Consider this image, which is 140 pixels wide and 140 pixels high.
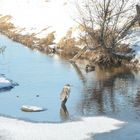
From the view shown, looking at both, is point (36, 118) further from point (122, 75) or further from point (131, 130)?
point (122, 75)

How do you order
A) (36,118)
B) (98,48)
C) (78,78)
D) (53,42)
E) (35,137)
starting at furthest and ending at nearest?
(53,42) < (98,48) < (78,78) < (36,118) < (35,137)

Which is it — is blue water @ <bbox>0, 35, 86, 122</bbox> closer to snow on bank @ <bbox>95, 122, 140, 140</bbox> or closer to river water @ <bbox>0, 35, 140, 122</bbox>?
river water @ <bbox>0, 35, 140, 122</bbox>

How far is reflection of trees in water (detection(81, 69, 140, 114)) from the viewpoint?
3450cm

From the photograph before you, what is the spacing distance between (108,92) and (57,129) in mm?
11040

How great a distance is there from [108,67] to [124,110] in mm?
18382

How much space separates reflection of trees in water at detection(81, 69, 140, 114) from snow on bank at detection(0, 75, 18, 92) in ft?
17.8

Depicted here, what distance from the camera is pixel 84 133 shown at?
27.9 metres

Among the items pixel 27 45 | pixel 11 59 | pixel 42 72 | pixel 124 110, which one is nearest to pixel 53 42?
pixel 27 45

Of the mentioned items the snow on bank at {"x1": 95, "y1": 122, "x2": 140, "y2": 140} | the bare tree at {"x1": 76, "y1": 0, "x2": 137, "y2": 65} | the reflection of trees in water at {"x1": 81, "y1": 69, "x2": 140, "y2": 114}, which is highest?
the bare tree at {"x1": 76, "y1": 0, "x2": 137, "y2": 65}

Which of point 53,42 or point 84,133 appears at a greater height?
point 53,42

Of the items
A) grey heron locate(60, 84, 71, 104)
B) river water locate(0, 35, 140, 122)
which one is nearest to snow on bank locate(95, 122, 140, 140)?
river water locate(0, 35, 140, 122)

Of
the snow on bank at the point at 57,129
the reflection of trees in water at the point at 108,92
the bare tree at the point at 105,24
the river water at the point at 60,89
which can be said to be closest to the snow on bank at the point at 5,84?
the river water at the point at 60,89

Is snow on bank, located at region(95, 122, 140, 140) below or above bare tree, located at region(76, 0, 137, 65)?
below

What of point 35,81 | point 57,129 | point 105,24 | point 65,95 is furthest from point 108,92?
point 105,24
